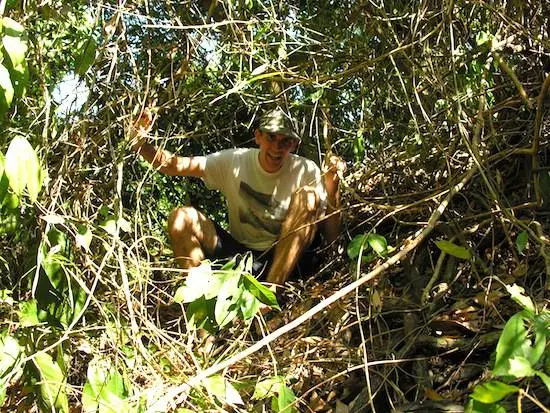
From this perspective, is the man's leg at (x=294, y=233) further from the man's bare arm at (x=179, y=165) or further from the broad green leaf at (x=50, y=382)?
the broad green leaf at (x=50, y=382)

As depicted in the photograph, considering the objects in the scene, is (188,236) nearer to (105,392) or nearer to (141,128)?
(141,128)

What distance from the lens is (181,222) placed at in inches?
122

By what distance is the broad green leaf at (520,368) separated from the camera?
1324 mm

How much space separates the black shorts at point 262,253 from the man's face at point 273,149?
318 millimetres

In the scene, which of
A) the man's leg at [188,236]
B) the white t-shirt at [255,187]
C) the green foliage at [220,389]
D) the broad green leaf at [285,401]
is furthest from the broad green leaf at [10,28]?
the white t-shirt at [255,187]

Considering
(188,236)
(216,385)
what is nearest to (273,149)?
(188,236)

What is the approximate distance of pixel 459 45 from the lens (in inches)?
111

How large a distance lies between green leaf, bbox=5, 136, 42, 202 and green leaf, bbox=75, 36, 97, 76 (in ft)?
1.89

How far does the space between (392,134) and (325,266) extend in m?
0.60

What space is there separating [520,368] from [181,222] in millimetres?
1947

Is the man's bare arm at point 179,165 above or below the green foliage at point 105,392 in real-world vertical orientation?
above

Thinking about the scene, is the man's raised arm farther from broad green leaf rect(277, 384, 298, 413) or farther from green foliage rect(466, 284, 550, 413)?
green foliage rect(466, 284, 550, 413)

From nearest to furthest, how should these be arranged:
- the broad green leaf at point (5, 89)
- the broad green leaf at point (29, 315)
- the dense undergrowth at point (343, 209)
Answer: the broad green leaf at point (5, 89) < the dense undergrowth at point (343, 209) < the broad green leaf at point (29, 315)

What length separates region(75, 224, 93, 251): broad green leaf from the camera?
2.12 m
